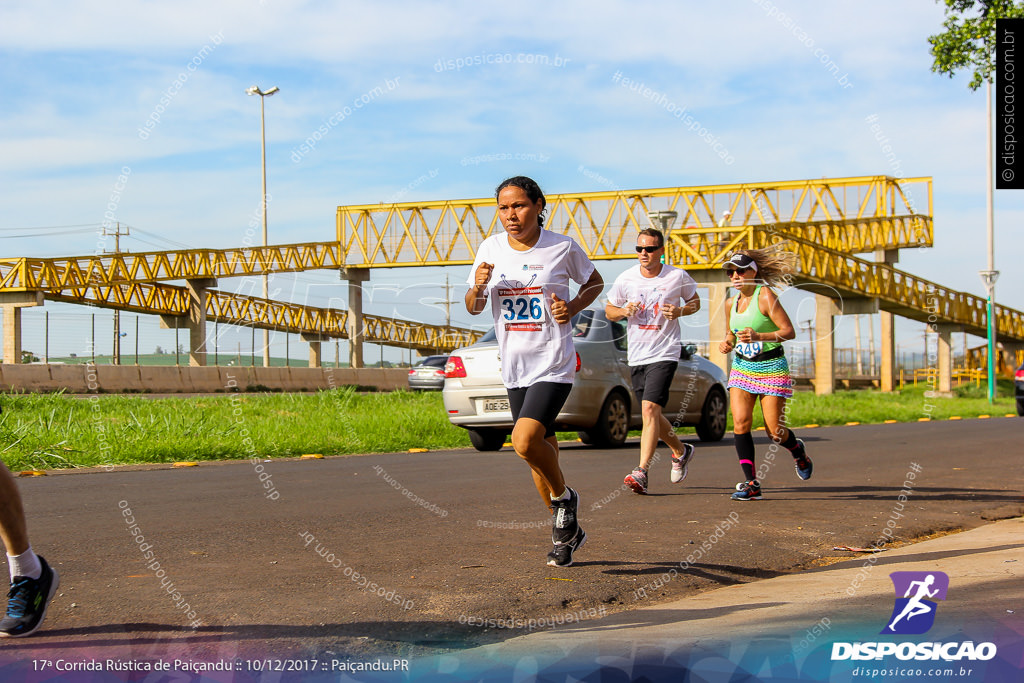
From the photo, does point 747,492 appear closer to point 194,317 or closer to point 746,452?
point 746,452

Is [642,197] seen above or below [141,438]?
above

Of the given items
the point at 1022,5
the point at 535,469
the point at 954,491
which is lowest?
the point at 954,491

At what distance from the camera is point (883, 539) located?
21.8 feet

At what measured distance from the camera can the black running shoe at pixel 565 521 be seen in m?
5.47

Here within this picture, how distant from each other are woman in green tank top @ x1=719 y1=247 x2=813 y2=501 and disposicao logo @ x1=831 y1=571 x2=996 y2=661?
11.6 ft

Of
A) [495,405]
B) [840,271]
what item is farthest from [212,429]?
[840,271]

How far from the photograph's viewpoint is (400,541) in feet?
20.1

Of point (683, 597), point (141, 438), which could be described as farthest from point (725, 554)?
point (141, 438)

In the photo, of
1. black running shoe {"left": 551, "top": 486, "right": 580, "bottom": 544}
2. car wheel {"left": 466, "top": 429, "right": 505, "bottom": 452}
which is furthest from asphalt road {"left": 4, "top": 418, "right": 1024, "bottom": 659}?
car wheel {"left": 466, "top": 429, "right": 505, "bottom": 452}

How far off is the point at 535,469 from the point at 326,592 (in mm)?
1386

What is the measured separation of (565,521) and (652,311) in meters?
3.65

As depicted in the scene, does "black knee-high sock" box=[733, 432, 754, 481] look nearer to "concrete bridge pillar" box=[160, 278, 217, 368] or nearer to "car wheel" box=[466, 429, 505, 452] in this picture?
"car wheel" box=[466, 429, 505, 452]

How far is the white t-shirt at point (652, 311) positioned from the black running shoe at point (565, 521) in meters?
3.46

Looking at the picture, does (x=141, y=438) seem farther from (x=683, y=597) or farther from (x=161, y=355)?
(x=161, y=355)
